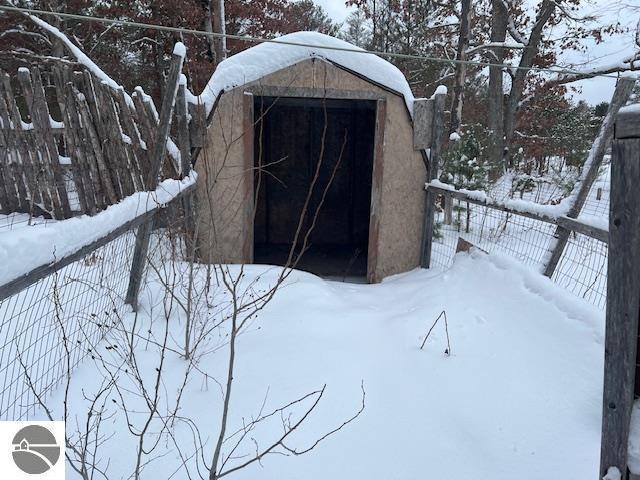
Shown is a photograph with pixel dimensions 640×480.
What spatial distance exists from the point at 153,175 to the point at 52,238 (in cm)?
175

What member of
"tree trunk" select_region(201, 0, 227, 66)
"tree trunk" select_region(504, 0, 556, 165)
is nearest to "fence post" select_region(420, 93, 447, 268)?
"tree trunk" select_region(201, 0, 227, 66)

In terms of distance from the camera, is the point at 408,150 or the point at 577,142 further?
the point at 577,142

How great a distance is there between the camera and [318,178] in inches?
337

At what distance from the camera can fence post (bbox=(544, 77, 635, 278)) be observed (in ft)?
9.90

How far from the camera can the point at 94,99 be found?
3480mm

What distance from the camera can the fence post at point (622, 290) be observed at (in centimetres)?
108

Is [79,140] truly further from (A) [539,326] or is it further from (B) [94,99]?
(A) [539,326]

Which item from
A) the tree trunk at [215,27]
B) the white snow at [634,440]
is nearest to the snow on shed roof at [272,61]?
the white snow at [634,440]

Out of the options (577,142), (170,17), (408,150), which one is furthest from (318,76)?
(577,142)

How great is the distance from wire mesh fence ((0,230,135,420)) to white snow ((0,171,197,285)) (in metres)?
0.14

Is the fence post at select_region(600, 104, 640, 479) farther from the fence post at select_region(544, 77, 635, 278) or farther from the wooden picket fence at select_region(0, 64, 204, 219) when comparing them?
the wooden picket fence at select_region(0, 64, 204, 219)

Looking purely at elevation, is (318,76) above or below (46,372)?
above

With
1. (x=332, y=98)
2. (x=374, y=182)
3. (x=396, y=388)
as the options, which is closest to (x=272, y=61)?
(x=332, y=98)

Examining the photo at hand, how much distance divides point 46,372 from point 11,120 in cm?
311
